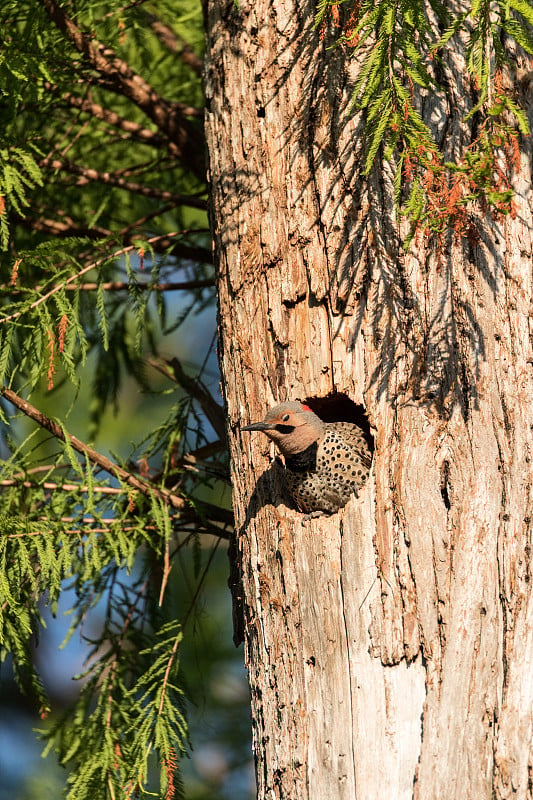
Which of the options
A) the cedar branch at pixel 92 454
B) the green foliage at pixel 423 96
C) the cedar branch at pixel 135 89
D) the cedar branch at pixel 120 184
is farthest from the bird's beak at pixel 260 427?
the cedar branch at pixel 135 89

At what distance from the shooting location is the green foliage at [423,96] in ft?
9.20

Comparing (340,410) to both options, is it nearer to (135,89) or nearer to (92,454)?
(92,454)

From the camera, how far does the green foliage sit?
2.80 meters

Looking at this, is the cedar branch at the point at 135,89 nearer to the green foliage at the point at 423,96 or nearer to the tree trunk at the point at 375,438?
the tree trunk at the point at 375,438

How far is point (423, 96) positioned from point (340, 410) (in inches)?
52.2

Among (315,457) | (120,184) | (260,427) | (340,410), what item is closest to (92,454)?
(260,427)

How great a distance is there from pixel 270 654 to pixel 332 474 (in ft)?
2.62

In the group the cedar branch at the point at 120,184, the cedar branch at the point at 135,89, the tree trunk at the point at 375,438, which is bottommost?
the tree trunk at the point at 375,438

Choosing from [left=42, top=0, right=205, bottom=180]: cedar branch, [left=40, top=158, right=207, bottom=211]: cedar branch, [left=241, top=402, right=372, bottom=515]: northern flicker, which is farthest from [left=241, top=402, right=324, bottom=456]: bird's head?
[left=42, top=0, right=205, bottom=180]: cedar branch

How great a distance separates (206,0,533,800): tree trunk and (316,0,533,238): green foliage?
0.50 ft

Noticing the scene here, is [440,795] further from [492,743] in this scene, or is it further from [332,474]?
[332,474]

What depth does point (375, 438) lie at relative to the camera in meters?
3.26

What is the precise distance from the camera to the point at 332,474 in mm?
3666

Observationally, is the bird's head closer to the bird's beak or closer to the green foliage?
the bird's beak
